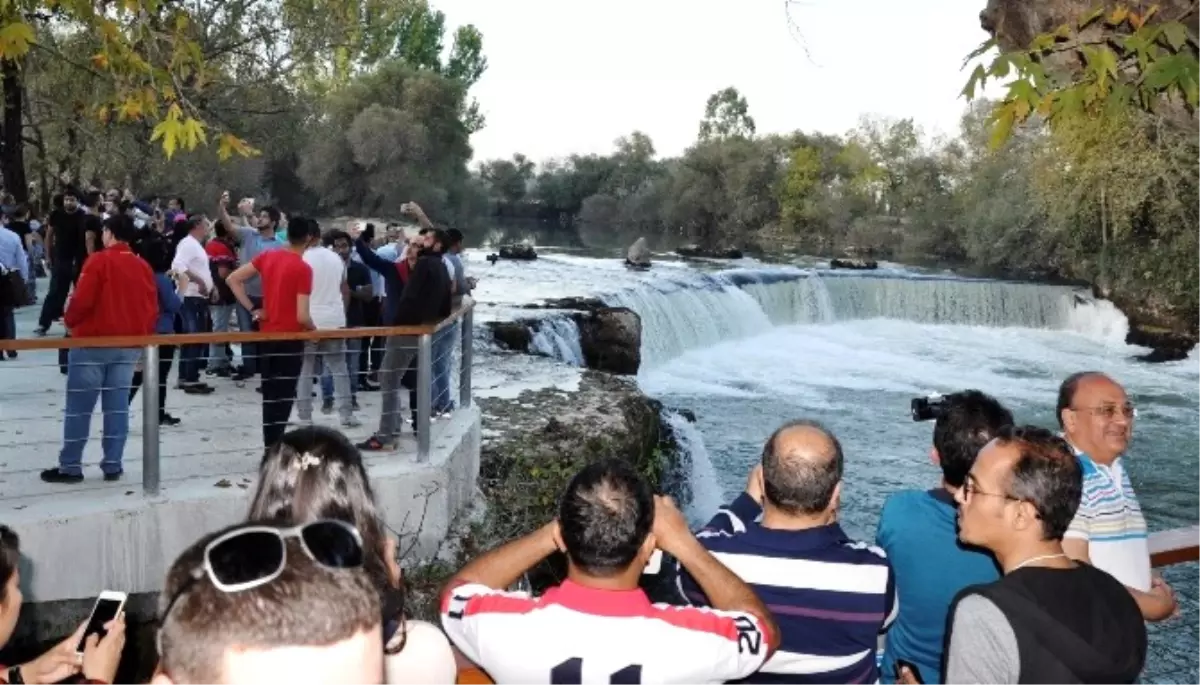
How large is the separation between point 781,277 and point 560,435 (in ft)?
56.5

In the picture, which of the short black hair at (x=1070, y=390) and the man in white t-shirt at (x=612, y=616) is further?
the short black hair at (x=1070, y=390)

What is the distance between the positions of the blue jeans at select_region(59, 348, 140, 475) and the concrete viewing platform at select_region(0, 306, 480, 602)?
0.31 ft

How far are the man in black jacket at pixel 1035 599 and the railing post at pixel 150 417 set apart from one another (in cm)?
411

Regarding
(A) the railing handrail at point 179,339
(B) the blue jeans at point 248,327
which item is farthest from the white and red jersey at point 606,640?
(B) the blue jeans at point 248,327

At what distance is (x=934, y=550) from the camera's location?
2.73m

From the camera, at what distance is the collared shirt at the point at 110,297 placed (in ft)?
18.6

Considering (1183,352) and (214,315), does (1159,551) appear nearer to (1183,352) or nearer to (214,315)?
(214,315)

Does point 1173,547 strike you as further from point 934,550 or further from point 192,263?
point 192,263

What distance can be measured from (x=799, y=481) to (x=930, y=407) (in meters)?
0.92

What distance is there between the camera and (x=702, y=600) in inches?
97.0

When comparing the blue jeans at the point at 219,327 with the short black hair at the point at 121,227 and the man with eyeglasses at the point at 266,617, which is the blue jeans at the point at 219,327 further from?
the man with eyeglasses at the point at 266,617

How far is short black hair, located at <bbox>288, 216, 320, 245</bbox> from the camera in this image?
21.3 feet

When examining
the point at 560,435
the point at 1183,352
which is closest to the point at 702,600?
the point at 560,435

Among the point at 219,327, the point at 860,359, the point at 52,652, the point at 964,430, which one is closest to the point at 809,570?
the point at 964,430
